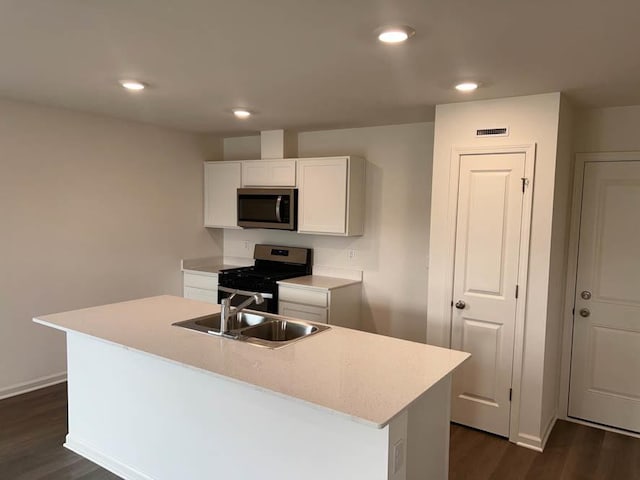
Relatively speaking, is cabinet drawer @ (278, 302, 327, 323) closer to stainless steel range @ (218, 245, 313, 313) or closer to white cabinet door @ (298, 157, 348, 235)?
stainless steel range @ (218, 245, 313, 313)

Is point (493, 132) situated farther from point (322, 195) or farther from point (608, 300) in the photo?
point (322, 195)

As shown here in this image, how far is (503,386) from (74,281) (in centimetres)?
357

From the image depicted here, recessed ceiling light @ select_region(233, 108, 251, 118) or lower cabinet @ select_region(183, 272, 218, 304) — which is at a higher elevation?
recessed ceiling light @ select_region(233, 108, 251, 118)

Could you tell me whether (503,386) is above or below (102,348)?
below

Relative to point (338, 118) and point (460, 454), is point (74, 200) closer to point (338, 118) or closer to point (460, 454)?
point (338, 118)

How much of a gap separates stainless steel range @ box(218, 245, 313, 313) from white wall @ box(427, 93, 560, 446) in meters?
1.64

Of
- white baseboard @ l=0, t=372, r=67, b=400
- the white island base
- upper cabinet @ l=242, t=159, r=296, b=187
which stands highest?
upper cabinet @ l=242, t=159, r=296, b=187

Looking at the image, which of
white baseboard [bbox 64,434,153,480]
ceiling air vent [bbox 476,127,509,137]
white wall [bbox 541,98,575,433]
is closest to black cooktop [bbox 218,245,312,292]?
white baseboard [bbox 64,434,153,480]

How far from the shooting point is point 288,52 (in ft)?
7.50

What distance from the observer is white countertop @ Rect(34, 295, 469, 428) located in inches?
68.8

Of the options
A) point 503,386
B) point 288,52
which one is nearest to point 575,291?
Answer: point 503,386

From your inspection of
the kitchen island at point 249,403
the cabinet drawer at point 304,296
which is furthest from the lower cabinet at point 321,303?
the kitchen island at point 249,403

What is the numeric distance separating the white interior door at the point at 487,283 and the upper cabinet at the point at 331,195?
1.19 m

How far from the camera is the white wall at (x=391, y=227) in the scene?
13.7 ft
